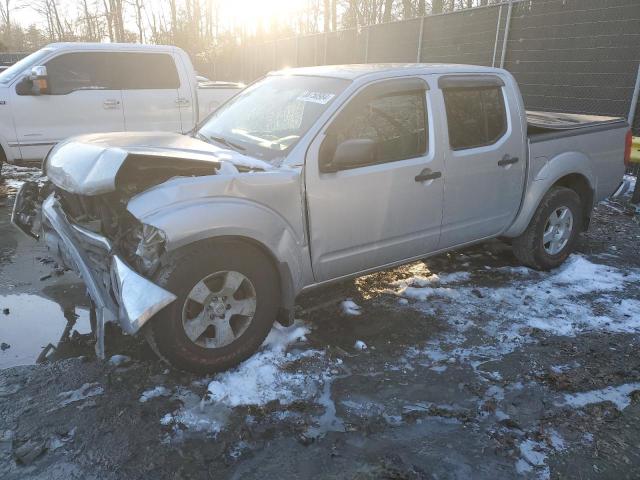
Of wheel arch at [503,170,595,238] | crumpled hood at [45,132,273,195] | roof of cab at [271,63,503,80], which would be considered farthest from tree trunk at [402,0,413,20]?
crumpled hood at [45,132,273,195]

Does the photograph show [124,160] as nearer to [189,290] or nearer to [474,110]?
[189,290]

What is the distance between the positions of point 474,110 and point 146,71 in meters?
→ 5.95

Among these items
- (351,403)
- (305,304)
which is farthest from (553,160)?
(351,403)

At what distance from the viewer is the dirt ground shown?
245 cm

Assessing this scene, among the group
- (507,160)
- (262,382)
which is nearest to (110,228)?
(262,382)

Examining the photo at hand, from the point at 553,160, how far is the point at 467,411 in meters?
2.78

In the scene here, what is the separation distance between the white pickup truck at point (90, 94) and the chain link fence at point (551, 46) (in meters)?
6.62

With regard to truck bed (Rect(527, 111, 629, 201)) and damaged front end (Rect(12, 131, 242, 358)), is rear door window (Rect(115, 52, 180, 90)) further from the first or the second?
truck bed (Rect(527, 111, 629, 201))

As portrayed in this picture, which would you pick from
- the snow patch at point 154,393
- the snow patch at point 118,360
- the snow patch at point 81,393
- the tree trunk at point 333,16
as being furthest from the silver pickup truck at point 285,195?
the tree trunk at point 333,16

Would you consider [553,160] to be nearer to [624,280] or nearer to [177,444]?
[624,280]

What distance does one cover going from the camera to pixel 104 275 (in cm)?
301

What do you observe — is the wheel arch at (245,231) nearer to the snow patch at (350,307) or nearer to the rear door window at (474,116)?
the snow patch at (350,307)

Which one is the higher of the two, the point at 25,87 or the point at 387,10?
the point at 387,10

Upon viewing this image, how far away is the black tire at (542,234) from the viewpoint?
185 inches
